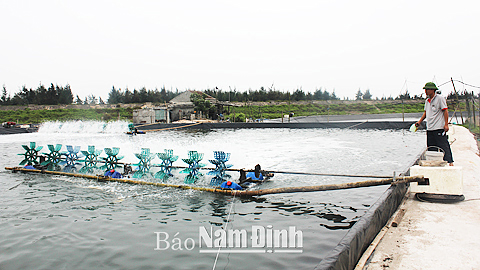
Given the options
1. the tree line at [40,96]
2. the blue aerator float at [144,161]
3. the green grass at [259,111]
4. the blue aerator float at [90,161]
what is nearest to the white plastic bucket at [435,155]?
the blue aerator float at [144,161]

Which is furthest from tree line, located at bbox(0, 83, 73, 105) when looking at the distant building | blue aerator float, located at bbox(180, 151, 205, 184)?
blue aerator float, located at bbox(180, 151, 205, 184)

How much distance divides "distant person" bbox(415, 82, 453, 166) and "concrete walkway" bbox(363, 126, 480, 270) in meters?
0.90

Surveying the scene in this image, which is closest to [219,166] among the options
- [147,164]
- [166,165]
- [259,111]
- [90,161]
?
[166,165]

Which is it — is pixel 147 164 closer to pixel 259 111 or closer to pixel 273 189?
pixel 273 189

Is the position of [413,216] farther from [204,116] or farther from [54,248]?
[204,116]

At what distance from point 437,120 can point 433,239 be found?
9.00 feet

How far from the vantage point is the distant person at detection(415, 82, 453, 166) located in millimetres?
5051

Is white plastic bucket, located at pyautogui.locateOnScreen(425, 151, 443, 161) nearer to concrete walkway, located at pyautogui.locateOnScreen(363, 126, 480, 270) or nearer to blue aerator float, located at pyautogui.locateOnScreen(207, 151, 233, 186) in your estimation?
concrete walkway, located at pyautogui.locateOnScreen(363, 126, 480, 270)

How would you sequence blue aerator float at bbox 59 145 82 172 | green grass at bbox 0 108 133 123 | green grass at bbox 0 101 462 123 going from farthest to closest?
green grass at bbox 0 101 462 123 → green grass at bbox 0 108 133 123 → blue aerator float at bbox 59 145 82 172

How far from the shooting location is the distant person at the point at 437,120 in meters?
5.05

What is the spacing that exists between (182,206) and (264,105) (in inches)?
2281

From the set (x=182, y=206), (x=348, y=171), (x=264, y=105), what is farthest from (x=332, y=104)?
(x=182, y=206)

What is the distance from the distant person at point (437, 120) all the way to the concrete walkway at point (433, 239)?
2.96 feet

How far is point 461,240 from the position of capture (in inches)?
125
